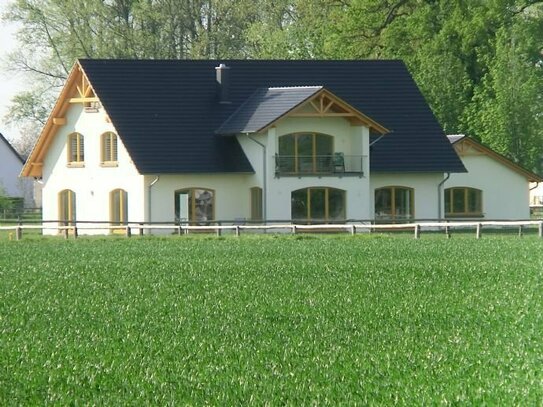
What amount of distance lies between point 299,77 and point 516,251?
913 inches

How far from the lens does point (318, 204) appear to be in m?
53.8

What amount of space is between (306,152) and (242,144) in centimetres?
248

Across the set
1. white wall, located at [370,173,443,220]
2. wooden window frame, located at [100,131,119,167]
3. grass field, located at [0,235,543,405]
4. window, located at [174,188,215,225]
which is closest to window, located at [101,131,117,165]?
wooden window frame, located at [100,131,119,167]

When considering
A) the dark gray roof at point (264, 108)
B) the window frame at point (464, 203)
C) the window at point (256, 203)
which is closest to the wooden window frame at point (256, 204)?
the window at point (256, 203)

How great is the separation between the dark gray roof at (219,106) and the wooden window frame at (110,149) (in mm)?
1544

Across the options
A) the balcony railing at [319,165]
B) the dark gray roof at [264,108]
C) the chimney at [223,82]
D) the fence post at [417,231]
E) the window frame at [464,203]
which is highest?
the chimney at [223,82]

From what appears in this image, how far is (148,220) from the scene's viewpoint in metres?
52.9

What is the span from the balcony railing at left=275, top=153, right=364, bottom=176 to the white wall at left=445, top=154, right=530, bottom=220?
6483mm

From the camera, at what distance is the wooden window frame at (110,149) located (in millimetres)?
55188

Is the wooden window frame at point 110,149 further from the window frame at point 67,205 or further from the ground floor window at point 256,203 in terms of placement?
the ground floor window at point 256,203

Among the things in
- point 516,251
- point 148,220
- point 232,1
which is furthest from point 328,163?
point 232,1

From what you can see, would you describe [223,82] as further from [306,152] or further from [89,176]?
[89,176]

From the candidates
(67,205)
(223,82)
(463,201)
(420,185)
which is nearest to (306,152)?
(223,82)

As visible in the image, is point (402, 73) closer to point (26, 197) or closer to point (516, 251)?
A: point (516, 251)
